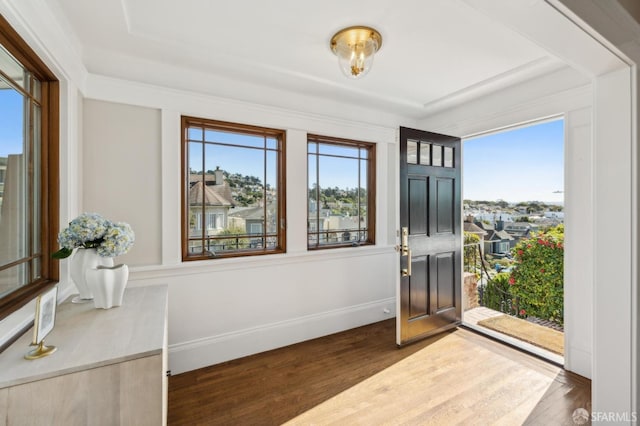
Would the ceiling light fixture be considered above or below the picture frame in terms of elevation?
above

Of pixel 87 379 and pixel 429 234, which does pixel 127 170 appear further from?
pixel 429 234

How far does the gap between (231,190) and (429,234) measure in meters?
2.03

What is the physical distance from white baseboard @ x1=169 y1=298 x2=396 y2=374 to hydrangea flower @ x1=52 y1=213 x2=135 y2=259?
1.16m

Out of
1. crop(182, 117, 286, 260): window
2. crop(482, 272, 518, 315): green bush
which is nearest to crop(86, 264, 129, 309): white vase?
crop(182, 117, 286, 260): window

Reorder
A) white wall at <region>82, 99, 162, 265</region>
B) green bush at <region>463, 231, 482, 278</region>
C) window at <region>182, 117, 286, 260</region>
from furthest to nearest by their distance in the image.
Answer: green bush at <region>463, 231, 482, 278</region> → window at <region>182, 117, 286, 260</region> → white wall at <region>82, 99, 162, 265</region>

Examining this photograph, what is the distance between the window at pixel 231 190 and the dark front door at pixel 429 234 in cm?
122

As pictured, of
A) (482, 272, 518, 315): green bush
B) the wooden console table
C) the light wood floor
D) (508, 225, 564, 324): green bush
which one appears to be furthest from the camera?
(482, 272, 518, 315): green bush

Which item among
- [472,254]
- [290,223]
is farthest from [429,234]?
[472,254]

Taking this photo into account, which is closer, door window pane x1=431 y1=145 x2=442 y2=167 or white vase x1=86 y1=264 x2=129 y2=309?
white vase x1=86 y1=264 x2=129 y2=309

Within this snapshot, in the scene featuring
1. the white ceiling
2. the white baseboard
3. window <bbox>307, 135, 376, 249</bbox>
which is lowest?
the white baseboard

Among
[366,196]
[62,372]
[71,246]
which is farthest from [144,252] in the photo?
[366,196]

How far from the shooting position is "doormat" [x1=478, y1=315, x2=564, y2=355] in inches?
113

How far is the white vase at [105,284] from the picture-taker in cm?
156

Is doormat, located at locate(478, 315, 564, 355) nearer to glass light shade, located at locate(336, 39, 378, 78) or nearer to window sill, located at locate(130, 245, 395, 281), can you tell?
window sill, located at locate(130, 245, 395, 281)
